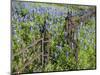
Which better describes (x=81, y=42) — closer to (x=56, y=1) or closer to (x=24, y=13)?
(x=56, y=1)

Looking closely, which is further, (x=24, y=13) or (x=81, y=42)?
(x=81, y=42)

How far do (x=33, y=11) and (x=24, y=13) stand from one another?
0.11 m

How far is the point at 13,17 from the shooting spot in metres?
2.68

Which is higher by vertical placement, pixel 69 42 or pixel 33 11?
pixel 33 11

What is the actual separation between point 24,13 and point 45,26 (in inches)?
11.6

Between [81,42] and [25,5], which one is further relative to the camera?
[81,42]

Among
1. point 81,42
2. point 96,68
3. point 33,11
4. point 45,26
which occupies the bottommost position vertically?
point 96,68

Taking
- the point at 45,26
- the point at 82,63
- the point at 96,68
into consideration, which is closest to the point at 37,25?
the point at 45,26

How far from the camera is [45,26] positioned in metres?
2.82
